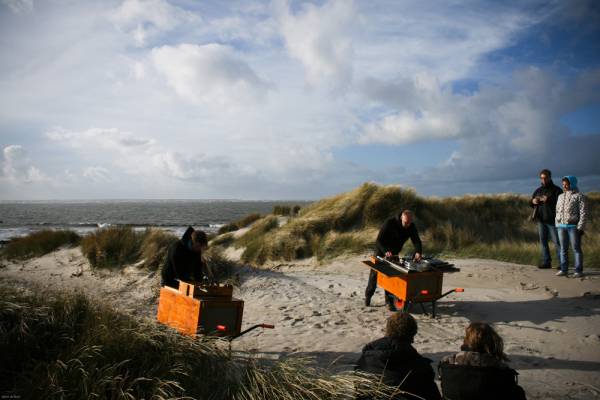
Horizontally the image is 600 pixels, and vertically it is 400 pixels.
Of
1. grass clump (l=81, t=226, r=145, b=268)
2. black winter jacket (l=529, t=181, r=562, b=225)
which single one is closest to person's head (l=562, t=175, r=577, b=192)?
black winter jacket (l=529, t=181, r=562, b=225)

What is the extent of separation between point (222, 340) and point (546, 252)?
27.6ft

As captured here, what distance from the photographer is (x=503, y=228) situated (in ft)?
55.0

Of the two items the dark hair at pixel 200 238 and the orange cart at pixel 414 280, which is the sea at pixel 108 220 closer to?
the dark hair at pixel 200 238

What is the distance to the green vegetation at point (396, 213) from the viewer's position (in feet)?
41.1

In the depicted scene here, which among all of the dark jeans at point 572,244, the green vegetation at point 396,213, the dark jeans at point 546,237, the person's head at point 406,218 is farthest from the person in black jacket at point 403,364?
the green vegetation at point 396,213

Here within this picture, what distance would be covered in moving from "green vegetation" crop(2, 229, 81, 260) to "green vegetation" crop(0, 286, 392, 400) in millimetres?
10273

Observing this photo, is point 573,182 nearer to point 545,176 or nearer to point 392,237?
point 545,176

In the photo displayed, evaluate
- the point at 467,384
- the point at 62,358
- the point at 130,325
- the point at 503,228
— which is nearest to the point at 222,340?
the point at 130,325

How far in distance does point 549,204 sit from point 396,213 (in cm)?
608

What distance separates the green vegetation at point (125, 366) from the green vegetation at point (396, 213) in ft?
28.1

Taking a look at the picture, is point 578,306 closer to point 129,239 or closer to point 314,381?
point 314,381

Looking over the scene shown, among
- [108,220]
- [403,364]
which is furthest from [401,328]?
[108,220]

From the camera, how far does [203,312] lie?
15.5 feet

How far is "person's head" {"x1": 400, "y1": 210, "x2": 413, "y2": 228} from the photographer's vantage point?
7133mm
